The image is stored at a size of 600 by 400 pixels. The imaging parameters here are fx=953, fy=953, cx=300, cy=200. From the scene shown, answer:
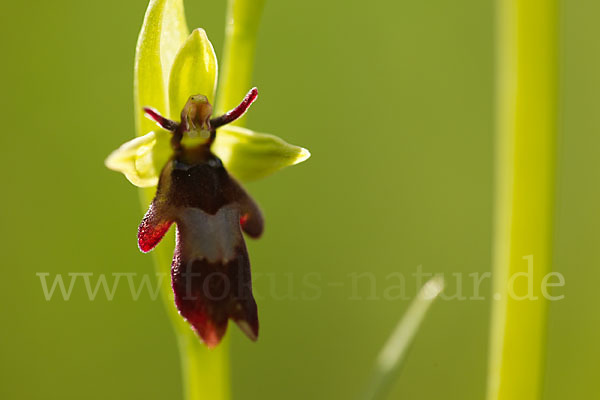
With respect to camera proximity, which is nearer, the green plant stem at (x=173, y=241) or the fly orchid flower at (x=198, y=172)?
the fly orchid flower at (x=198, y=172)

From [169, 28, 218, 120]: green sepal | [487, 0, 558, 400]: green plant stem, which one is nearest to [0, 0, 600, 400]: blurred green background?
[487, 0, 558, 400]: green plant stem

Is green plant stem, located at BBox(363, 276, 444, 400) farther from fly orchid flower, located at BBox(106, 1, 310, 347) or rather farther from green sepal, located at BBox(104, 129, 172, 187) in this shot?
green sepal, located at BBox(104, 129, 172, 187)

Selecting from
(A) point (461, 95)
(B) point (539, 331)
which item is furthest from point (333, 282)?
(B) point (539, 331)

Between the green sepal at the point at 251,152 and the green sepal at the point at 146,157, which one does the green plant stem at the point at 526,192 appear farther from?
the green sepal at the point at 146,157

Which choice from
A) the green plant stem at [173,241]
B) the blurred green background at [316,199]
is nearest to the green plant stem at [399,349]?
the green plant stem at [173,241]

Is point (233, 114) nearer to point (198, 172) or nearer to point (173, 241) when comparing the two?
point (198, 172)

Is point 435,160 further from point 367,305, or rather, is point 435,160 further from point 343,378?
point 343,378
